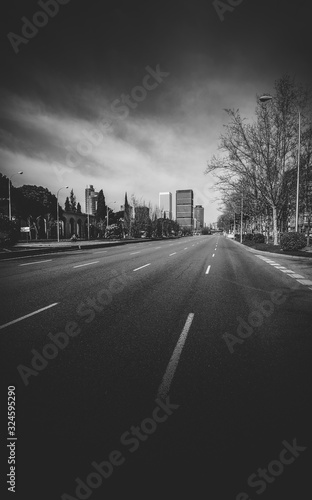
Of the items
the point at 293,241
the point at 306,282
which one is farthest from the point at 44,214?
the point at 306,282

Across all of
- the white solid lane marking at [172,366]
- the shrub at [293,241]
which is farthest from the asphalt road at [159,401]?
the shrub at [293,241]

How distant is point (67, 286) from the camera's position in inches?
337

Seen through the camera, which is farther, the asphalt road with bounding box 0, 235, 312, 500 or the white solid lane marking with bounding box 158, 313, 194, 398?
the white solid lane marking with bounding box 158, 313, 194, 398

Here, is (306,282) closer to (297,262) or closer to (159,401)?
(297,262)

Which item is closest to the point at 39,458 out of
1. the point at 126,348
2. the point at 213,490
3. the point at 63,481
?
the point at 63,481

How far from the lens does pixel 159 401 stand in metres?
2.81

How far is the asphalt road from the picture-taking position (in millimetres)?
1992

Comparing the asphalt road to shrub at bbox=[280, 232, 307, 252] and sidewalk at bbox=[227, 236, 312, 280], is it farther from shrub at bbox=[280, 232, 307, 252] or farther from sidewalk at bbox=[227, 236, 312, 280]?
shrub at bbox=[280, 232, 307, 252]

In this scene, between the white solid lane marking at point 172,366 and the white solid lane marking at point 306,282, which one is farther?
the white solid lane marking at point 306,282

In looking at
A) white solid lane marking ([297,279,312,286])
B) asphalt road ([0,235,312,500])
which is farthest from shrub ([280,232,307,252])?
asphalt road ([0,235,312,500])

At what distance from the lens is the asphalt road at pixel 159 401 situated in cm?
199

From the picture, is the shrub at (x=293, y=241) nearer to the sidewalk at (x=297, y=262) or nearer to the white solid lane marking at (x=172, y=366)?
the sidewalk at (x=297, y=262)

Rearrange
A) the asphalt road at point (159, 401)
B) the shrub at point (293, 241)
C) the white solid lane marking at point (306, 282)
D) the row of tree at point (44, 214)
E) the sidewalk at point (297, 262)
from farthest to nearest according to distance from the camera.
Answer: the row of tree at point (44, 214)
the shrub at point (293, 241)
the sidewalk at point (297, 262)
the white solid lane marking at point (306, 282)
the asphalt road at point (159, 401)

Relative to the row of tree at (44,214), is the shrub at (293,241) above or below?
below
